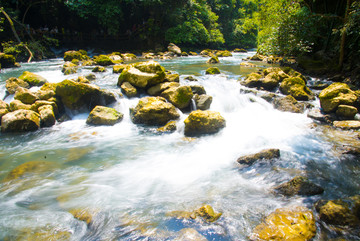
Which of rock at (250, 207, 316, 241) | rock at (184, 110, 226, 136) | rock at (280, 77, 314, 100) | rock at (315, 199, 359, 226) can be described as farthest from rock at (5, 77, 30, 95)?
rock at (280, 77, 314, 100)

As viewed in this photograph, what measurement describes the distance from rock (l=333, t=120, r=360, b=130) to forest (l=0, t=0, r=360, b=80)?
4277 mm

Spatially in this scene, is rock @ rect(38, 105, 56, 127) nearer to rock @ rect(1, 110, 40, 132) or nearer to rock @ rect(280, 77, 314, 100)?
rock @ rect(1, 110, 40, 132)

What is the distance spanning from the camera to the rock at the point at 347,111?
234 inches

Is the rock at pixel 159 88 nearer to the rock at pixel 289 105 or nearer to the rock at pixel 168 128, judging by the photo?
the rock at pixel 168 128

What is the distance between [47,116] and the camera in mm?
5906

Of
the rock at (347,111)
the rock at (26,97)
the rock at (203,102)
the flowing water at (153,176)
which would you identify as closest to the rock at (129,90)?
the flowing water at (153,176)

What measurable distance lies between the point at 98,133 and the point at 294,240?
198 inches

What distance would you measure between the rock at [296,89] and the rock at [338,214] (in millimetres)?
6009

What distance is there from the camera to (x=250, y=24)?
35844 millimetres

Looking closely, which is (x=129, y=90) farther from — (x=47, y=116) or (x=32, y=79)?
(x=32, y=79)

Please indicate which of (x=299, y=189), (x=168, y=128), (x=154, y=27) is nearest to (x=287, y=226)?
(x=299, y=189)

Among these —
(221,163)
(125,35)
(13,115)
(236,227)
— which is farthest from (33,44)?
(236,227)

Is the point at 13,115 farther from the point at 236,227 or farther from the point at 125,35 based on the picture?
the point at 125,35

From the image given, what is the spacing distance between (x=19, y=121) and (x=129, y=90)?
3.34 meters
